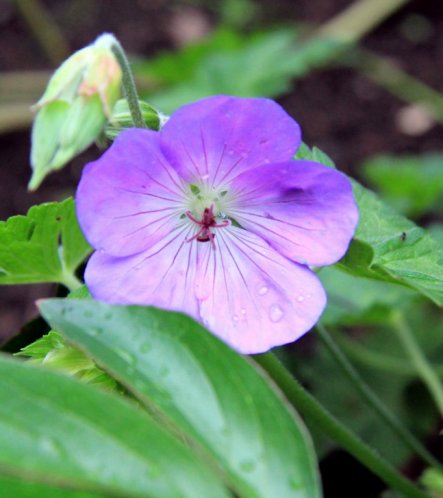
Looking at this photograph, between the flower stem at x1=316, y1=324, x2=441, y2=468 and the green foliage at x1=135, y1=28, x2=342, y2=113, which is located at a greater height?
the flower stem at x1=316, y1=324, x2=441, y2=468

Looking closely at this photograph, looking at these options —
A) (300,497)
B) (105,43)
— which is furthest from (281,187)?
(300,497)

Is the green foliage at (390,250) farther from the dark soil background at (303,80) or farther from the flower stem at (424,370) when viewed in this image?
the dark soil background at (303,80)

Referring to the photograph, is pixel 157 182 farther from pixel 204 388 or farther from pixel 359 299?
pixel 359 299

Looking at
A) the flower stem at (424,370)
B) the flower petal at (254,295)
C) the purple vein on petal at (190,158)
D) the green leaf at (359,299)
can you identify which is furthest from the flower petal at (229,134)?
the flower stem at (424,370)

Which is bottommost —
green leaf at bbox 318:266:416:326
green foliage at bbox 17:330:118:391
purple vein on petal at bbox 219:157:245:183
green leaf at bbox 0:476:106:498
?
green leaf at bbox 318:266:416:326

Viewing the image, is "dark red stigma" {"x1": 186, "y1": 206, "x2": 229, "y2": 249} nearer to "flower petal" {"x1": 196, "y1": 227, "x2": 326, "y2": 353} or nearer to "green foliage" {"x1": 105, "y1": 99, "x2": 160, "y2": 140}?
"flower petal" {"x1": 196, "y1": 227, "x2": 326, "y2": 353}

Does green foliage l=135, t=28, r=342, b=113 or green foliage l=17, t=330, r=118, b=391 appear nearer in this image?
green foliage l=17, t=330, r=118, b=391

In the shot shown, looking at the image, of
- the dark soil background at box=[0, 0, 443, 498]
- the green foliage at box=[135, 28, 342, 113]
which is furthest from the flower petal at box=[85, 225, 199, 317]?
the dark soil background at box=[0, 0, 443, 498]
